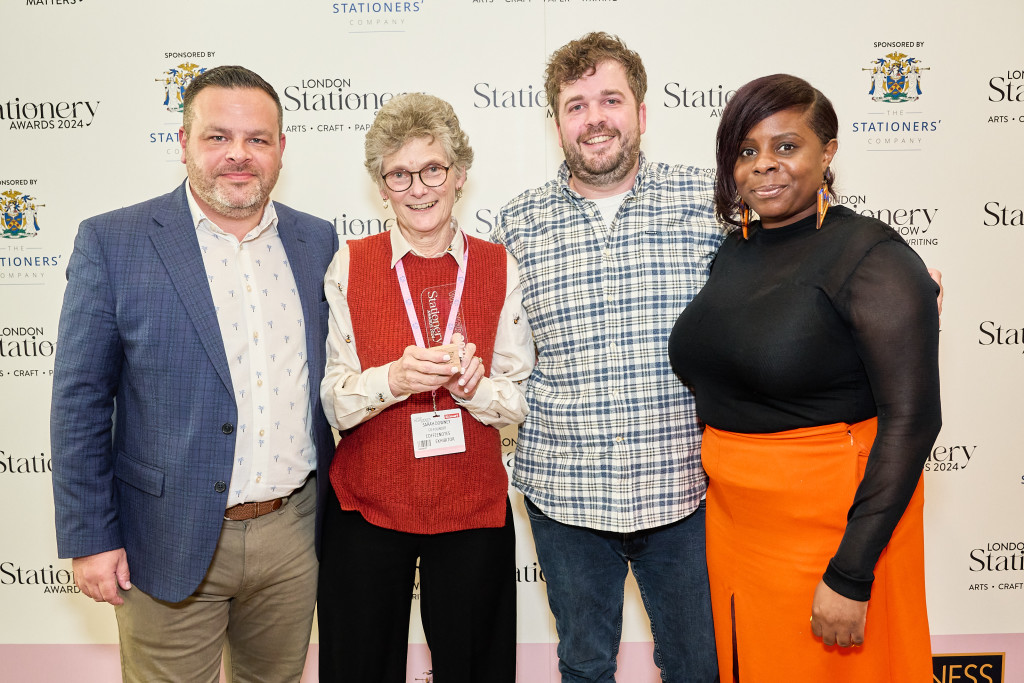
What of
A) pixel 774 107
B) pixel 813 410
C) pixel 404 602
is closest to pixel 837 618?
pixel 813 410

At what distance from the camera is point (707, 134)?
2977 mm

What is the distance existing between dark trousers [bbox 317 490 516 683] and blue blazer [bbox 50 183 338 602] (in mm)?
379

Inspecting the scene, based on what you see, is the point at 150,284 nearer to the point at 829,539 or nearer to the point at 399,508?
the point at 399,508

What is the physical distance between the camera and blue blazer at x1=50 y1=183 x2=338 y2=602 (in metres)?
1.76

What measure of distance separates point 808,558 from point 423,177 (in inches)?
57.1

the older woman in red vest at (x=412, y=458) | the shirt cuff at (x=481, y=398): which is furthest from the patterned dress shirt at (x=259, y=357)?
the shirt cuff at (x=481, y=398)

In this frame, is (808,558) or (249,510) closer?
(808,558)

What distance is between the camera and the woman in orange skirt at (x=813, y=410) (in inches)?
59.4

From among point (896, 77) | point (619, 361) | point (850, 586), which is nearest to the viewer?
point (850, 586)

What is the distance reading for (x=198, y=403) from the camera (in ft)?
5.84

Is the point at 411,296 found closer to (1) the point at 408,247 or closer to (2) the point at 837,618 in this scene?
Answer: (1) the point at 408,247

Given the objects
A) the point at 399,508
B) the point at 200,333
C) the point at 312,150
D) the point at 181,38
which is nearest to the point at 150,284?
the point at 200,333

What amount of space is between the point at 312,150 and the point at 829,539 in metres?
2.58

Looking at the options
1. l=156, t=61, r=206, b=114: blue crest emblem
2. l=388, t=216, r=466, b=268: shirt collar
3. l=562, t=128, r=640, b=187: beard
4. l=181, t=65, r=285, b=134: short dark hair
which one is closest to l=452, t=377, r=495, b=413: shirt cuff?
l=388, t=216, r=466, b=268: shirt collar
